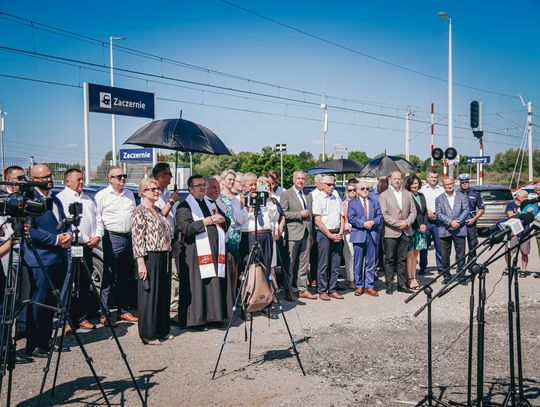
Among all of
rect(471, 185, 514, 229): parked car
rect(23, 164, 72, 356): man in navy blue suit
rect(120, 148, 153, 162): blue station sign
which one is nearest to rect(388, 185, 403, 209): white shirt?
rect(23, 164, 72, 356): man in navy blue suit

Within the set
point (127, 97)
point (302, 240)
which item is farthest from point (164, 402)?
point (127, 97)

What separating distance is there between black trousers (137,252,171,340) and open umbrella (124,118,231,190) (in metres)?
1.72

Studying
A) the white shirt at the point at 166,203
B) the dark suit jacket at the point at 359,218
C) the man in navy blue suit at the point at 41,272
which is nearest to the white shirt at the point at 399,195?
the dark suit jacket at the point at 359,218

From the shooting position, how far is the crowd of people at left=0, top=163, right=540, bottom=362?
19.9 ft

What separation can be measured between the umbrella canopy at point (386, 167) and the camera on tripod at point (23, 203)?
31.4ft

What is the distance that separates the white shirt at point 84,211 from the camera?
670 centimetres

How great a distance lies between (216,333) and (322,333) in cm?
135

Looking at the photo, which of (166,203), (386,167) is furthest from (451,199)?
(166,203)

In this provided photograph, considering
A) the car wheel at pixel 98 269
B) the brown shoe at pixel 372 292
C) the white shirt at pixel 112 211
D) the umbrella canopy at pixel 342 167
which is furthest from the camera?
the umbrella canopy at pixel 342 167

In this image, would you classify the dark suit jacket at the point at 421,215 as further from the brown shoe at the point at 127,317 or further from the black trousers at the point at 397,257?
the brown shoe at the point at 127,317

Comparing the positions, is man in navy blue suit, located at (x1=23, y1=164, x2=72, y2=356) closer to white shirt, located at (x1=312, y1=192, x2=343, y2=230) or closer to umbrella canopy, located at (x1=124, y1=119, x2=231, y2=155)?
umbrella canopy, located at (x1=124, y1=119, x2=231, y2=155)

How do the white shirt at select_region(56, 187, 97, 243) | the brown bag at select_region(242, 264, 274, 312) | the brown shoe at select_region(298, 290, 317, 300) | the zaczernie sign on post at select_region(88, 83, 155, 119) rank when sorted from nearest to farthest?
the brown bag at select_region(242, 264, 274, 312) < the white shirt at select_region(56, 187, 97, 243) < the brown shoe at select_region(298, 290, 317, 300) < the zaczernie sign on post at select_region(88, 83, 155, 119)

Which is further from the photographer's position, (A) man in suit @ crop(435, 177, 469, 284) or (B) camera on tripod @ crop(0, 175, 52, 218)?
(A) man in suit @ crop(435, 177, 469, 284)

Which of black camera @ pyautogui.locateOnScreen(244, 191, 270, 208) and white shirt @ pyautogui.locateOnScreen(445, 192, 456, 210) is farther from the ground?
black camera @ pyautogui.locateOnScreen(244, 191, 270, 208)
